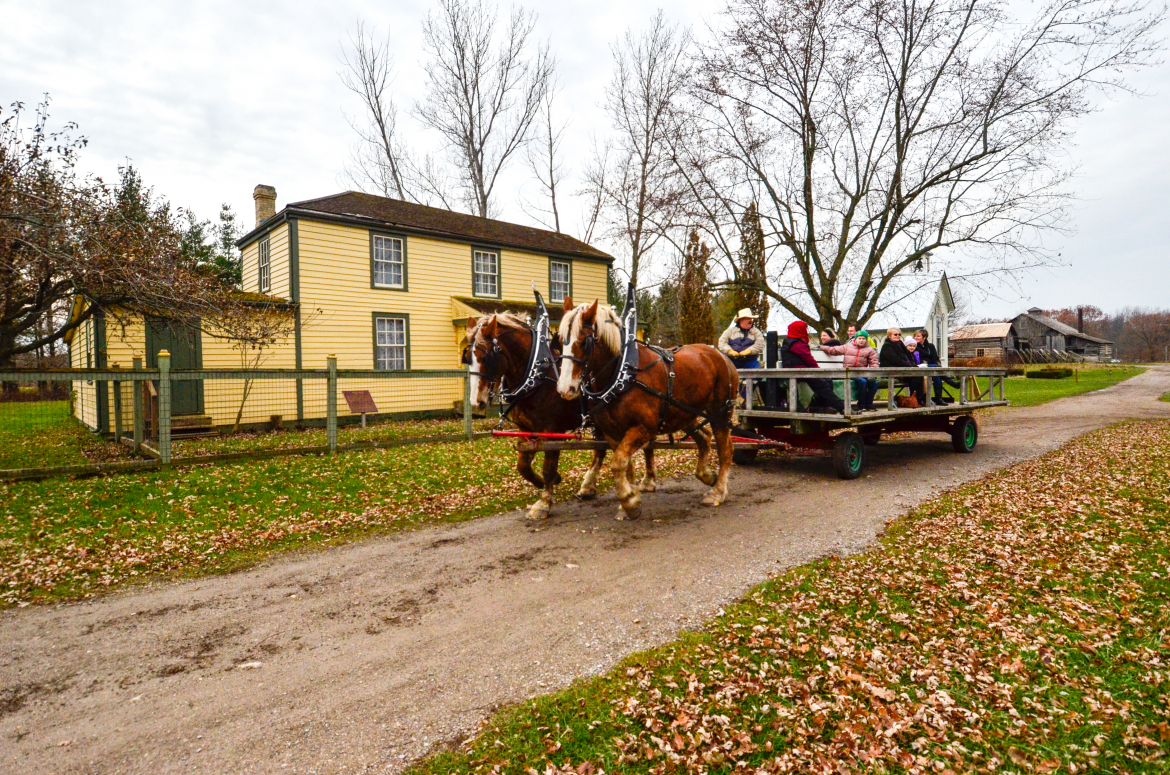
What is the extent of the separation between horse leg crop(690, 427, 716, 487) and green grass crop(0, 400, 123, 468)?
9.31 meters

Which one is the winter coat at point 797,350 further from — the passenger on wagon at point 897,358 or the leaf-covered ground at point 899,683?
the leaf-covered ground at point 899,683

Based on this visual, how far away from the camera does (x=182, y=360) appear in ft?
47.7

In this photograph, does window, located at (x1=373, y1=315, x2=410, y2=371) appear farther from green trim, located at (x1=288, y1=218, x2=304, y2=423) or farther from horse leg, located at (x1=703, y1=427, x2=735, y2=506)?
horse leg, located at (x1=703, y1=427, x2=735, y2=506)

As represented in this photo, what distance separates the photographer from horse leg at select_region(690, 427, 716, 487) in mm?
Result: 7445

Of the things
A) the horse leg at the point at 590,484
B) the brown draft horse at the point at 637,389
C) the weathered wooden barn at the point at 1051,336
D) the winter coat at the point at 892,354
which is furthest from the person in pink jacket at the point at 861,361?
the weathered wooden barn at the point at 1051,336

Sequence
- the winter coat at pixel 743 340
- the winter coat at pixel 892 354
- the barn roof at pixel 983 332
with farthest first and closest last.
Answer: the barn roof at pixel 983 332, the winter coat at pixel 892 354, the winter coat at pixel 743 340

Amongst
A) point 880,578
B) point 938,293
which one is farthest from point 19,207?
point 938,293

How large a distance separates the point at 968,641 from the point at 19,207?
1299cm

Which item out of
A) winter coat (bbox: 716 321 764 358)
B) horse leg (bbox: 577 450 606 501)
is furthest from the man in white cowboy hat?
horse leg (bbox: 577 450 606 501)

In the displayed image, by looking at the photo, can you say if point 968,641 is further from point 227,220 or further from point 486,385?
point 227,220

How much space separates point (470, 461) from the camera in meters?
10.4

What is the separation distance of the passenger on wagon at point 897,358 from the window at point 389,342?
1361 centimetres

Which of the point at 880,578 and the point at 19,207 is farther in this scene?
the point at 19,207

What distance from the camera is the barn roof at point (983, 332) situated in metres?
68.3
